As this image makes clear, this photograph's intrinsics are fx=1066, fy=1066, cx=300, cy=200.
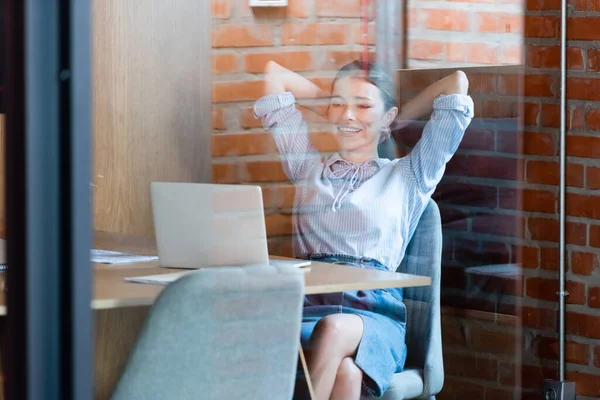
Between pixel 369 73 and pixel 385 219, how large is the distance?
31 cm

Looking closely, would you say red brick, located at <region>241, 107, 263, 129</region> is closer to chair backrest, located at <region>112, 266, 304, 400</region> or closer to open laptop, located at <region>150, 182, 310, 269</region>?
open laptop, located at <region>150, 182, 310, 269</region>

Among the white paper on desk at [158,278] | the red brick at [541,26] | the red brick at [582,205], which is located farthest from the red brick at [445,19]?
the white paper on desk at [158,278]

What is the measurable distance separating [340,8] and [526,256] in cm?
99

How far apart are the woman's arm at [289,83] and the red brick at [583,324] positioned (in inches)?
47.2

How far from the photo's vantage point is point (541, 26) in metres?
2.84

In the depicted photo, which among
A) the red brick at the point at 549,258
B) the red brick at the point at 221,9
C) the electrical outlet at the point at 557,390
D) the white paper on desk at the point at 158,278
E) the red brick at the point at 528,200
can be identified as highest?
the red brick at the point at 221,9

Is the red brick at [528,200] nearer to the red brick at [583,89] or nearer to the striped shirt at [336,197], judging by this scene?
the red brick at [583,89]

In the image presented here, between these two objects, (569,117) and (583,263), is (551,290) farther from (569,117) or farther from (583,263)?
(569,117)

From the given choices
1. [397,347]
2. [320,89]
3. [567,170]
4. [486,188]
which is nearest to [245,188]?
[320,89]

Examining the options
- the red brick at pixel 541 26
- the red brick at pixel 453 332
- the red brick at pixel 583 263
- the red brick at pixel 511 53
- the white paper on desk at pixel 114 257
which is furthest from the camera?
the red brick at pixel 583 263

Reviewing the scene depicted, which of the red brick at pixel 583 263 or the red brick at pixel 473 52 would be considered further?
the red brick at pixel 583 263

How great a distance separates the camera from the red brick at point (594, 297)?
2.88 metres

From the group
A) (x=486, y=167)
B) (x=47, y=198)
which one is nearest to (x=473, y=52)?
(x=486, y=167)

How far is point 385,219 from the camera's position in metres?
2.11
